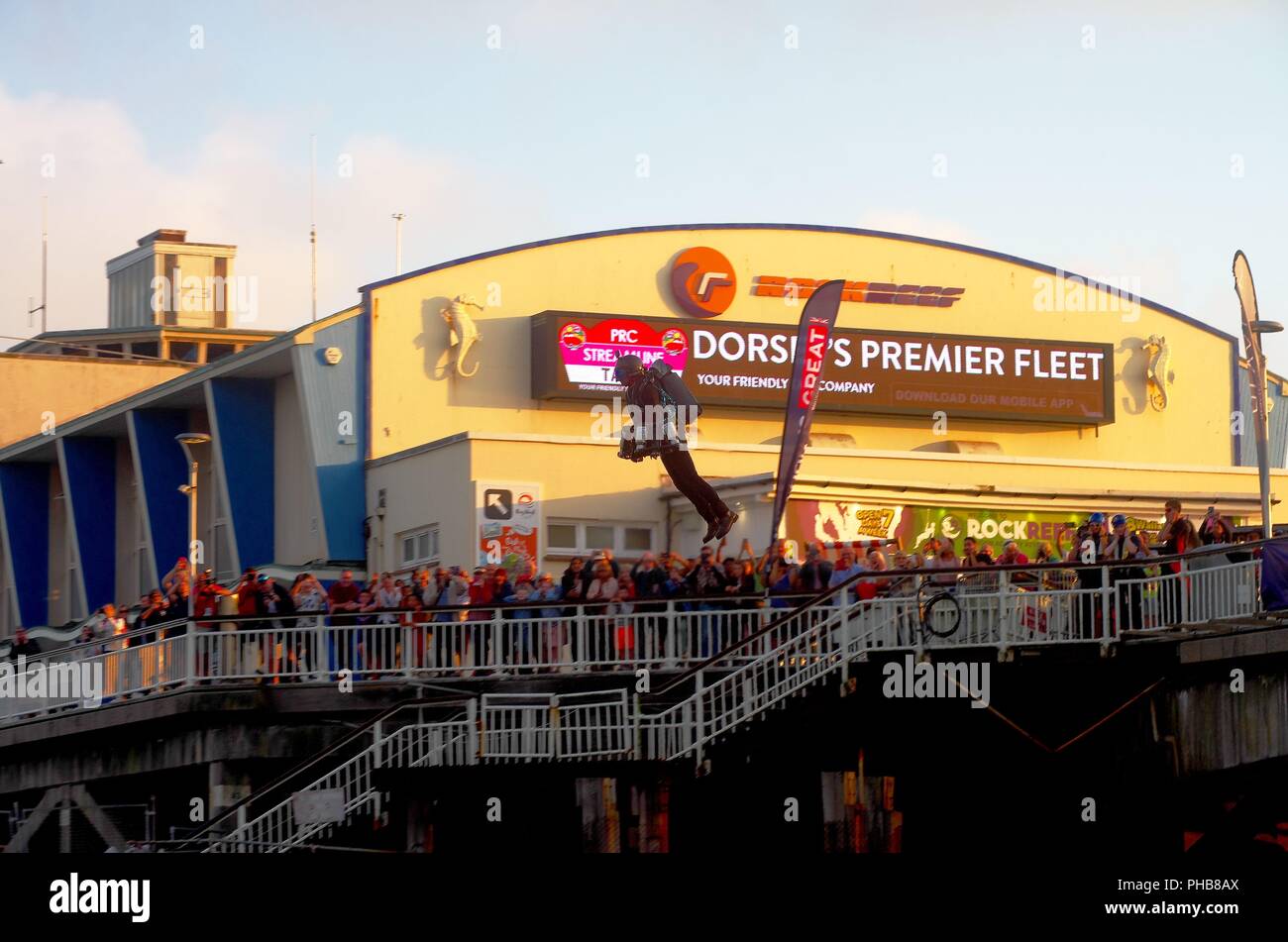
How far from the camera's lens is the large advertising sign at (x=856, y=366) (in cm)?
4562

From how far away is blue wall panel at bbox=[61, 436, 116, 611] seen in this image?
53.4 metres

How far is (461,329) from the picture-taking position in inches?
1768

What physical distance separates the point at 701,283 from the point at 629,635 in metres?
18.2

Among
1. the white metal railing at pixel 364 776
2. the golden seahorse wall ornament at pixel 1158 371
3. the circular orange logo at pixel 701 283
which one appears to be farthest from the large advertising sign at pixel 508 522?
the golden seahorse wall ornament at pixel 1158 371

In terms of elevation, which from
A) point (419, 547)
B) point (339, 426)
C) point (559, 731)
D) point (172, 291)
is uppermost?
point (172, 291)

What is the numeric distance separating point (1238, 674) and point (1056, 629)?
2.43 metres

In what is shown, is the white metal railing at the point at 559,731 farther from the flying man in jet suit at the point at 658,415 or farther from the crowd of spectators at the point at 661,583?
the flying man in jet suit at the point at 658,415

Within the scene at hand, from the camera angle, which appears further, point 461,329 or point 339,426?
point 461,329

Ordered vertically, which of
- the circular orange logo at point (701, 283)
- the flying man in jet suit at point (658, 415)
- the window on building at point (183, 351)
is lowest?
the flying man in jet suit at point (658, 415)

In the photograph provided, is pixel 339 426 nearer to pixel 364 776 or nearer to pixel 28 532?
pixel 364 776

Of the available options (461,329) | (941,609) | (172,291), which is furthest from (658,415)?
(172,291)

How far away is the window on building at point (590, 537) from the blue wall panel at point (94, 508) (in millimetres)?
16718

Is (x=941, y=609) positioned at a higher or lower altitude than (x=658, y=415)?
lower
